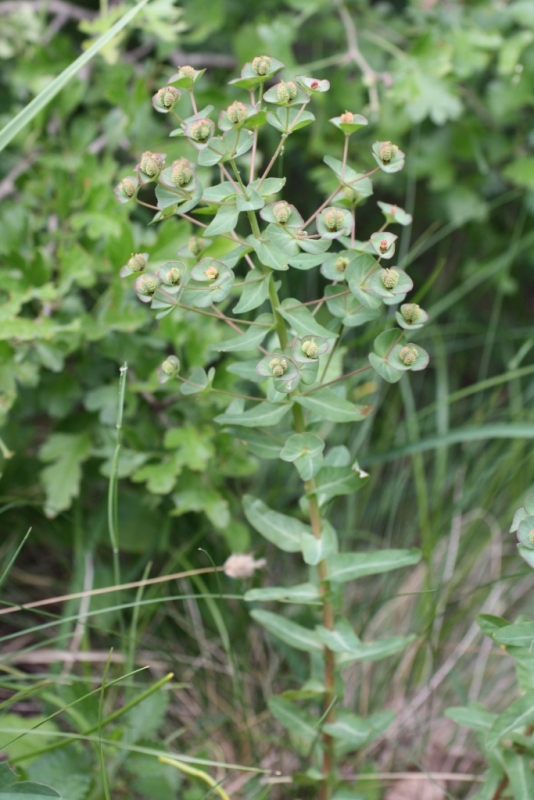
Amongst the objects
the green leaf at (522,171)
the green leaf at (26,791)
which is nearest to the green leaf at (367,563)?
the green leaf at (26,791)

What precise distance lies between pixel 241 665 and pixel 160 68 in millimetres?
1304

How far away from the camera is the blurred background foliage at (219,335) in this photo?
4.10ft

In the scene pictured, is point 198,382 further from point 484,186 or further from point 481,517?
point 484,186

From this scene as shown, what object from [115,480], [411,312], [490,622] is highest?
[411,312]

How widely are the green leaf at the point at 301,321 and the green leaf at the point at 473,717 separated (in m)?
0.53

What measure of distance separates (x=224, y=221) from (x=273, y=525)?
428 mm

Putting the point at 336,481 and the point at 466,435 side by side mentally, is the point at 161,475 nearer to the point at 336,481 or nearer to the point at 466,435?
the point at 336,481

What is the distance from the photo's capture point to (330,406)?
34.0 inches

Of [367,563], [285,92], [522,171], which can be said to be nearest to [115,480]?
[367,563]

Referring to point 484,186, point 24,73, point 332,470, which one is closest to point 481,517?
point 332,470

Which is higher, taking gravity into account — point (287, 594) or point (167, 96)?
point (167, 96)

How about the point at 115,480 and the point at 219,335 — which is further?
the point at 219,335

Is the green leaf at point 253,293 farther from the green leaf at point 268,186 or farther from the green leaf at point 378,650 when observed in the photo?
the green leaf at point 378,650

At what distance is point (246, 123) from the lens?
765mm
